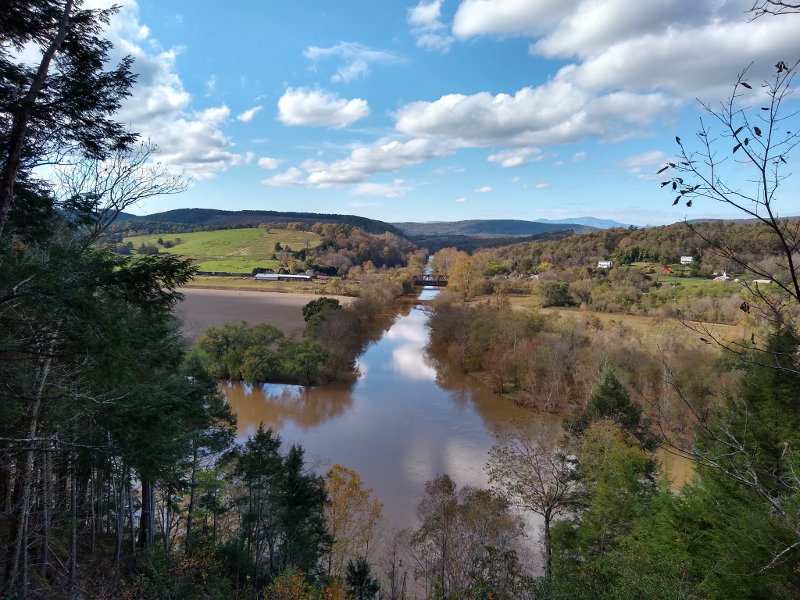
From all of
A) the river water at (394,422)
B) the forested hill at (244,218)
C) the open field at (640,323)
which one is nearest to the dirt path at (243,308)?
the river water at (394,422)

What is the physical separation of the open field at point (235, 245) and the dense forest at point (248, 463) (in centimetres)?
5567

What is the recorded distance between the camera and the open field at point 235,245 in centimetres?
6450

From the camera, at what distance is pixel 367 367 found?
95.0 ft

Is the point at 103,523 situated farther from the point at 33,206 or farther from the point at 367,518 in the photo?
the point at 33,206

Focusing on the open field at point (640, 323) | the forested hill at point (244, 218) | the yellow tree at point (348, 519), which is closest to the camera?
the yellow tree at point (348, 519)

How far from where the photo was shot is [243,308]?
144 feet

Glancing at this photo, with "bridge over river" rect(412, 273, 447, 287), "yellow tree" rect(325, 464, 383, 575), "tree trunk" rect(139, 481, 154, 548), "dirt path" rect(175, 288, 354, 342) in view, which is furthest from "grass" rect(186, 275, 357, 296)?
"tree trunk" rect(139, 481, 154, 548)

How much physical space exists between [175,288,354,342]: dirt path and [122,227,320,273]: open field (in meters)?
10.8

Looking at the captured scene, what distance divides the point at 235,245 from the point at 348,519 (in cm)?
7266

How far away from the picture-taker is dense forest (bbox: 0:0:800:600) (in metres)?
3.99

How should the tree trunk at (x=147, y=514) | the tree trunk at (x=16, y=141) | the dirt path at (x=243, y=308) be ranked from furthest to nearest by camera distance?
the dirt path at (x=243, y=308)
the tree trunk at (x=147, y=514)
the tree trunk at (x=16, y=141)

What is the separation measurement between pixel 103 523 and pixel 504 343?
66.9 feet

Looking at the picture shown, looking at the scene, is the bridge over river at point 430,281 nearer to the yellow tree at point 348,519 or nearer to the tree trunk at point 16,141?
the yellow tree at point 348,519

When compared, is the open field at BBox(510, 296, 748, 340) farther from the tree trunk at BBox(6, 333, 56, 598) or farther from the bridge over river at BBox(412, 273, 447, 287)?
the bridge over river at BBox(412, 273, 447, 287)
